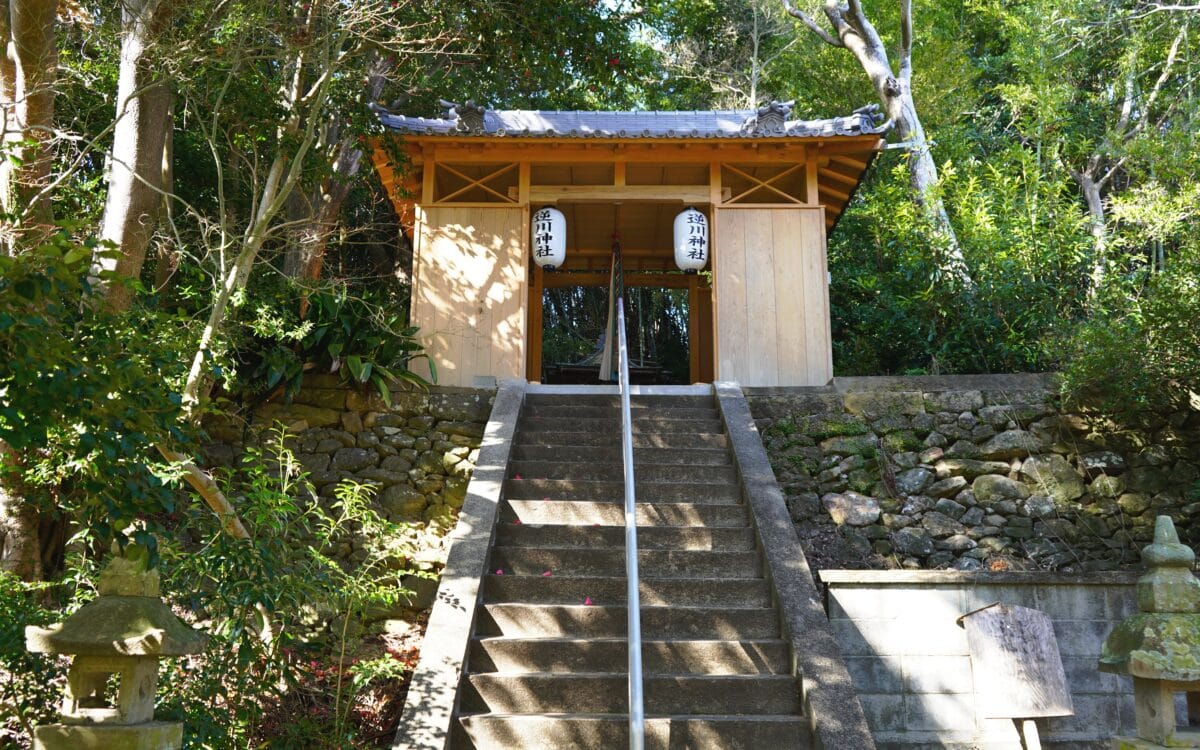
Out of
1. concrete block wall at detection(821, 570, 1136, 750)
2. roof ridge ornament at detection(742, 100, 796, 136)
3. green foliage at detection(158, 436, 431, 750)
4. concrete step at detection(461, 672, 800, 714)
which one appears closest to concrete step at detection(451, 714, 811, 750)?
concrete step at detection(461, 672, 800, 714)

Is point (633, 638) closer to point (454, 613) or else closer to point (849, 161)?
point (454, 613)

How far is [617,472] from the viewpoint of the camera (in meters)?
6.04

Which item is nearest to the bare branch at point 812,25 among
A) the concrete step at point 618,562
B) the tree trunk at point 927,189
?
the tree trunk at point 927,189

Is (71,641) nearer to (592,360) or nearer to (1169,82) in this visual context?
(592,360)

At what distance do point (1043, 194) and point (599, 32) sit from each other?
6.19m

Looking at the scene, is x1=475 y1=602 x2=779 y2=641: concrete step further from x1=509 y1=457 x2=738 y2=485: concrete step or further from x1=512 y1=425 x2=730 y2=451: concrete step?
x1=512 y1=425 x2=730 y2=451: concrete step

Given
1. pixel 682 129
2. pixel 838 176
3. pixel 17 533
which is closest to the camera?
pixel 17 533

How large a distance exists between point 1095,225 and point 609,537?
32.4ft

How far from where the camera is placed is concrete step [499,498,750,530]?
5.45 metres

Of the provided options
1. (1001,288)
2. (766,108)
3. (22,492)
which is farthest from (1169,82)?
(22,492)

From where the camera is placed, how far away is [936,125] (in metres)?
14.1

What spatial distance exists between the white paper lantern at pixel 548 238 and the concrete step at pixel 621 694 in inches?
173

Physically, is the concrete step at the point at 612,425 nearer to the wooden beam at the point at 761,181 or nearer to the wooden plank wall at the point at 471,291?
the wooden plank wall at the point at 471,291

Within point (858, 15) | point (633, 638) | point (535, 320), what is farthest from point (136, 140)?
point (858, 15)
